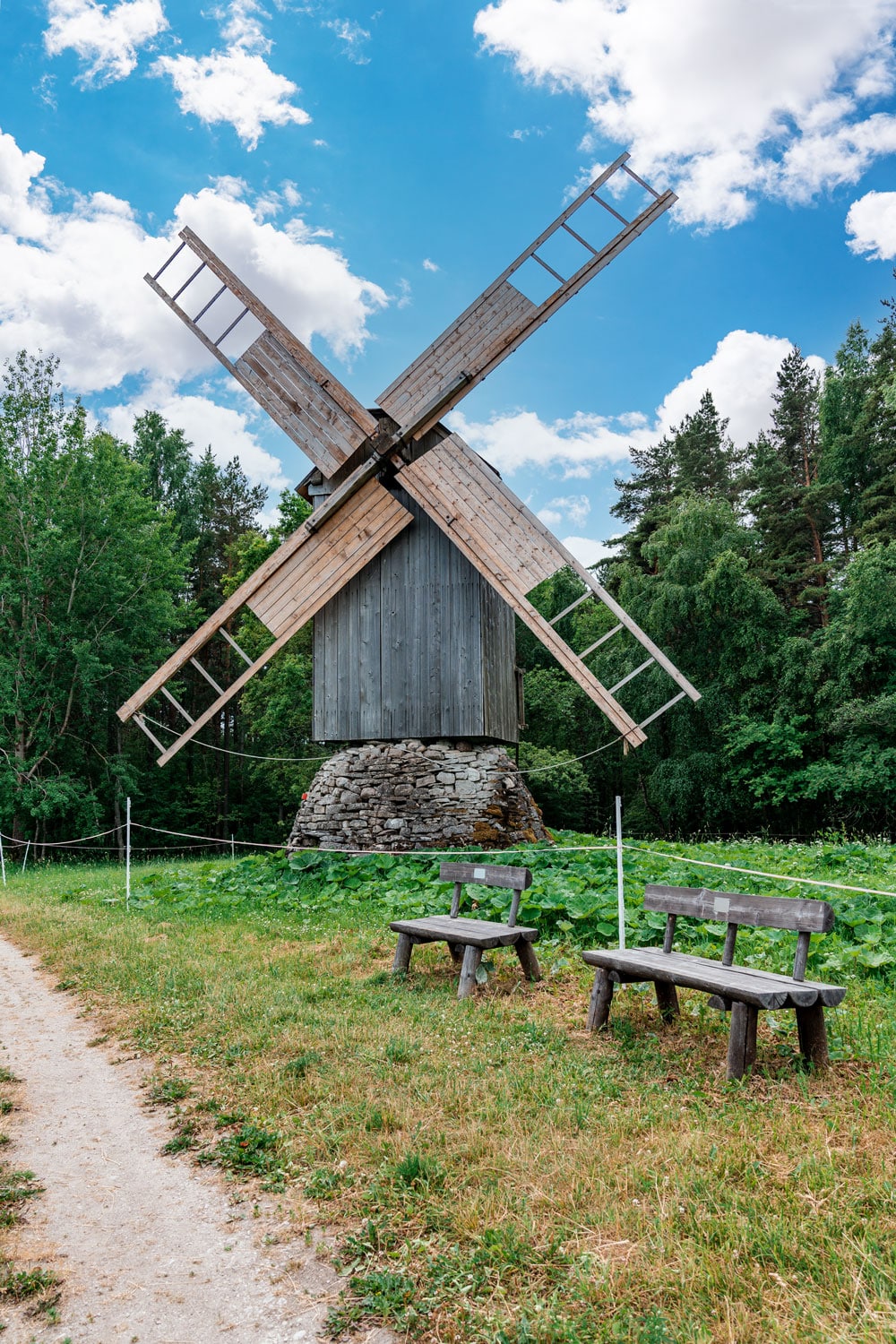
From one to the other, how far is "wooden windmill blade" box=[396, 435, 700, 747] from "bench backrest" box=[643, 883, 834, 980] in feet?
15.6

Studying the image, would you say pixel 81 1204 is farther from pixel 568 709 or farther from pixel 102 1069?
pixel 568 709

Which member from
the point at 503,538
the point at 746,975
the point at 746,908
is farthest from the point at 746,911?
the point at 503,538

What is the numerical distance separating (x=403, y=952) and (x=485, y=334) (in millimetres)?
7777

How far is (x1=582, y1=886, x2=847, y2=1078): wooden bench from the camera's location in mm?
3701

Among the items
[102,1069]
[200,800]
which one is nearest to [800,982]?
[102,1069]

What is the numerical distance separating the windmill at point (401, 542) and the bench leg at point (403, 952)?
4.57 meters

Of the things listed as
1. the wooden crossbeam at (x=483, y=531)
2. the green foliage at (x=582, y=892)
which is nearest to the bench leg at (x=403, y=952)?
the green foliage at (x=582, y=892)

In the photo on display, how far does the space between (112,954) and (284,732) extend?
1711 cm

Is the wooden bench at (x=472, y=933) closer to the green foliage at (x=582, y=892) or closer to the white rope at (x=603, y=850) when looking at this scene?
the green foliage at (x=582, y=892)

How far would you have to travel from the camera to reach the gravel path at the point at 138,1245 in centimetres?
232

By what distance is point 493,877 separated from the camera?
236 inches

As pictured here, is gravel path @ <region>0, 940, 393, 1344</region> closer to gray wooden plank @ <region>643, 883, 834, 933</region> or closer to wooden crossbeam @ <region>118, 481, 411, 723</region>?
gray wooden plank @ <region>643, 883, 834, 933</region>

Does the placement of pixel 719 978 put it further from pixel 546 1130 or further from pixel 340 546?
pixel 340 546

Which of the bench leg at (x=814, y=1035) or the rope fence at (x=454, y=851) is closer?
the bench leg at (x=814, y=1035)
